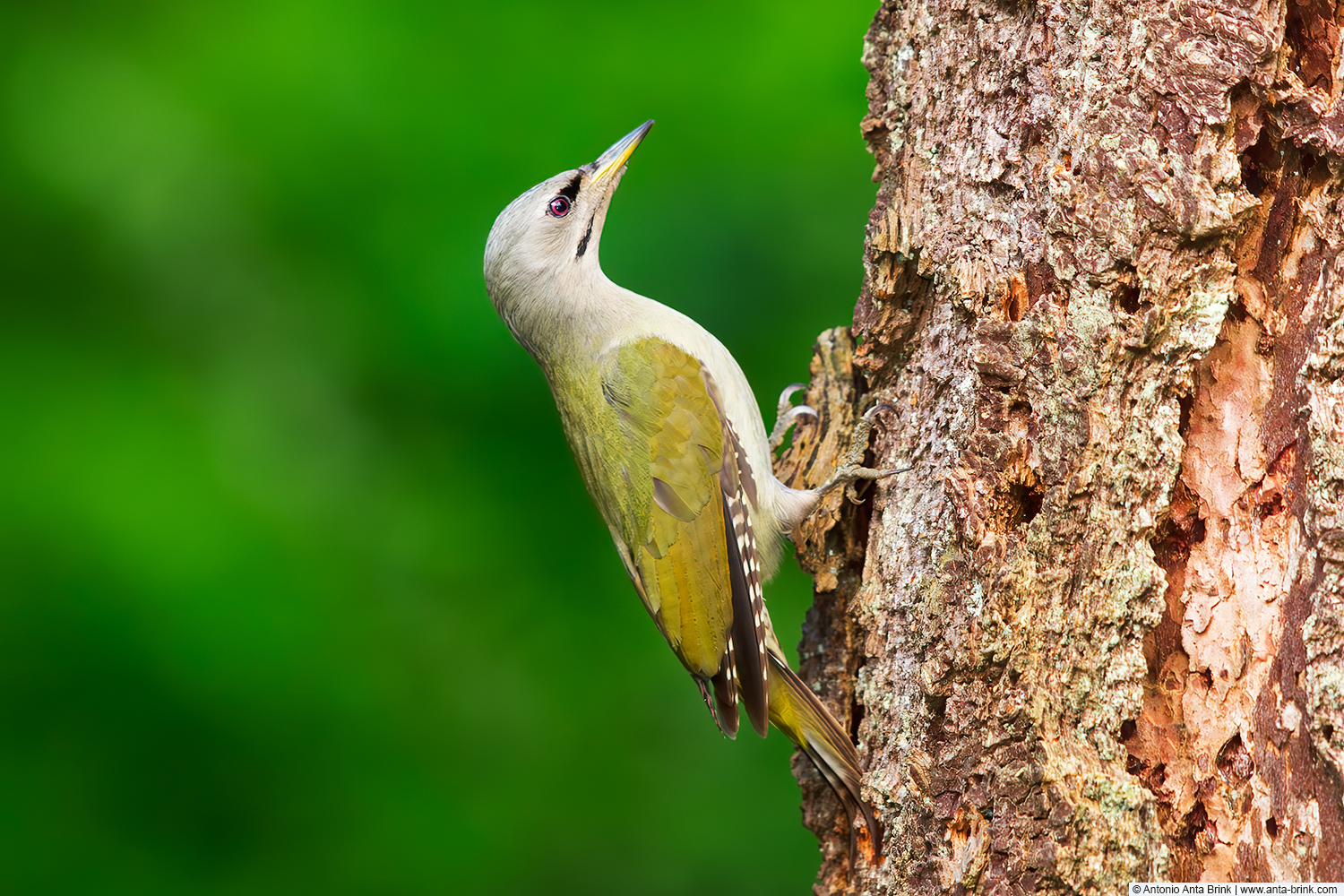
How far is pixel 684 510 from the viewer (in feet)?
9.41

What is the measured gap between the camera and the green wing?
268cm

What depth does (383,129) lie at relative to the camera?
313 centimetres

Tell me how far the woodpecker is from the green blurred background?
0.14 metres

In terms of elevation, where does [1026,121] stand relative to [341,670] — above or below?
above

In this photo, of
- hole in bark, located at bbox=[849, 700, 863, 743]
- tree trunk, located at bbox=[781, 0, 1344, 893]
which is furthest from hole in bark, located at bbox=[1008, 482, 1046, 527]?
hole in bark, located at bbox=[849, 700, 863, 743]

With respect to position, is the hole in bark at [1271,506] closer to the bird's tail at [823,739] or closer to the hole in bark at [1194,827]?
the hole in bark at [1194,827]

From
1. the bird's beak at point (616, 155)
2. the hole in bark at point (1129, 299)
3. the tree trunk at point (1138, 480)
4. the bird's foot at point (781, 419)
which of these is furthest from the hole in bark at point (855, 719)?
the bird's beak at point (616, 155)

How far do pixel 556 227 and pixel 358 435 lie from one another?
842 mm

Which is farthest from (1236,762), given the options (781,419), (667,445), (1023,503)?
(781,419)

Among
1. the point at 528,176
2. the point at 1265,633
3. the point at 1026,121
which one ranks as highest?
the point at 528,176

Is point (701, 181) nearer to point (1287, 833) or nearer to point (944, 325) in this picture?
point (944, 325)

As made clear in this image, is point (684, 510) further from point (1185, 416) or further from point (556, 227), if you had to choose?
point (1185, 416)

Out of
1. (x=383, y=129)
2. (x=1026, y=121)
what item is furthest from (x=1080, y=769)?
(x=383, y=129)

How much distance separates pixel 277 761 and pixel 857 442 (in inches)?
73.3
